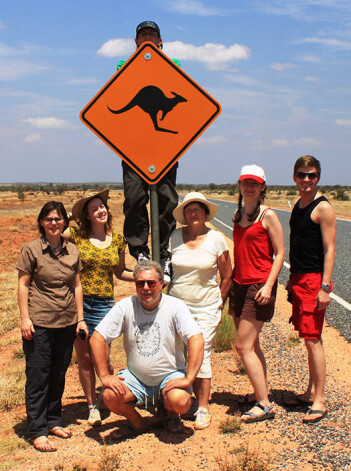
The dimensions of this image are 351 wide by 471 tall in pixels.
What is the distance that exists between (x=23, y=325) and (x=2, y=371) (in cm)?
239

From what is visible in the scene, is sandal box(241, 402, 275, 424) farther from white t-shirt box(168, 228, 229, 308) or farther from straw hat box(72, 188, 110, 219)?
straw hat box(72, 188, 110, 219)

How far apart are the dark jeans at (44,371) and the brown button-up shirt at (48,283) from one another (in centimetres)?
10

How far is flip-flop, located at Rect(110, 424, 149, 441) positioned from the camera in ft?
12.9

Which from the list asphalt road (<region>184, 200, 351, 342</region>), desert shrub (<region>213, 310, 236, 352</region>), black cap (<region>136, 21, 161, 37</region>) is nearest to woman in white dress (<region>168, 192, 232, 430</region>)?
black cap (<region>136, 21, 161, 37</region>)

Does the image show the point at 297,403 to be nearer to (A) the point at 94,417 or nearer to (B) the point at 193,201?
(A) the point at 94,417

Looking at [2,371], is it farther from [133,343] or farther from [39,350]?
[133,343]

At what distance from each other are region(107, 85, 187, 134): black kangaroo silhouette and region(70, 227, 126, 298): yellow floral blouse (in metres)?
1.26

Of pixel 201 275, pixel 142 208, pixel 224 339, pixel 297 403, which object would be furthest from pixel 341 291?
pixel 142 208

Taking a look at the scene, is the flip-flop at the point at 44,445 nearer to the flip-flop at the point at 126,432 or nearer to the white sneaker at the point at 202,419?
the flip-flop at the point at 126,432

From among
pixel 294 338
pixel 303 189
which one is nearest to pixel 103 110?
pixel 303 189

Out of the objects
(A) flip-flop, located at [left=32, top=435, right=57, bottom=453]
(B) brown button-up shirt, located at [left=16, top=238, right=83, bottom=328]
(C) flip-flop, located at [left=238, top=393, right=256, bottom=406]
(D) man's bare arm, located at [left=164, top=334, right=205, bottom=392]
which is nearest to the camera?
(D) man's bare arm, located at [left=164, top=334, right=205, bottom=392]

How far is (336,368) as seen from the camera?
5.25 m

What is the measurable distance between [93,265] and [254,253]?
1.32 meters

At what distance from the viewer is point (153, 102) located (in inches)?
135
